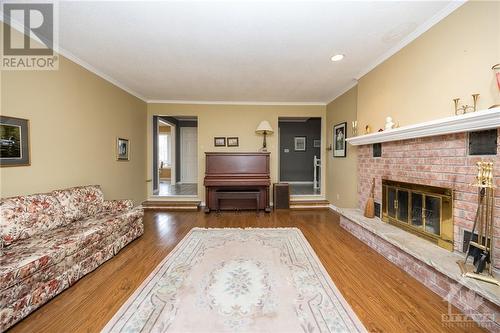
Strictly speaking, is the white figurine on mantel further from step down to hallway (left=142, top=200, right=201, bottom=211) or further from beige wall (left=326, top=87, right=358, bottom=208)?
step down to hallway (left=142, top=200, right=201, bottom=211)

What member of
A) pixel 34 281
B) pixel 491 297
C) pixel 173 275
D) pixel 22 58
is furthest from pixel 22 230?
pixel 491 297

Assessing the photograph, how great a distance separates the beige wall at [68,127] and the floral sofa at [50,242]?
0.92 feet

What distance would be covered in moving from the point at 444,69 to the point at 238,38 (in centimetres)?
206

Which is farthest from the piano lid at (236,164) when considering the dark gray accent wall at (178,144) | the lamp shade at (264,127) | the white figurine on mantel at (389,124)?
the dark gray accent wall at (178,144)

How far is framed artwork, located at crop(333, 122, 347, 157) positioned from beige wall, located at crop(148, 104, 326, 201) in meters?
1.10

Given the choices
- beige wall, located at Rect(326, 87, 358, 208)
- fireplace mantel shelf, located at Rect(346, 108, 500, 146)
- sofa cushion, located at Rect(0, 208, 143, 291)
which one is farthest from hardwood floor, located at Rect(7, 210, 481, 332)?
fireplace mantel shelf, located at Rect(346, 108, 500, 146)

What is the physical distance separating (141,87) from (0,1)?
2140 millimetres

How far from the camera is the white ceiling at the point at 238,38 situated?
73.2 inches

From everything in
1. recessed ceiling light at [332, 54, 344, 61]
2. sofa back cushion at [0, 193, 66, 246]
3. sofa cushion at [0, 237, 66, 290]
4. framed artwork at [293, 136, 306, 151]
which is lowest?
sofa cushion at [0, 237, 66, 290]

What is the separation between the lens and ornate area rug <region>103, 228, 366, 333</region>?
1387mm

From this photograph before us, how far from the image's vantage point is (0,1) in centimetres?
182

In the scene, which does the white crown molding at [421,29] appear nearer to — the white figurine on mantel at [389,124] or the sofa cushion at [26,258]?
the white figurine on mantel at [389,124]

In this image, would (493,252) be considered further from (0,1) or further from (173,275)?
(0,1)

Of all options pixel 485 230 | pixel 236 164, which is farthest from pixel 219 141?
pixel 485 230
